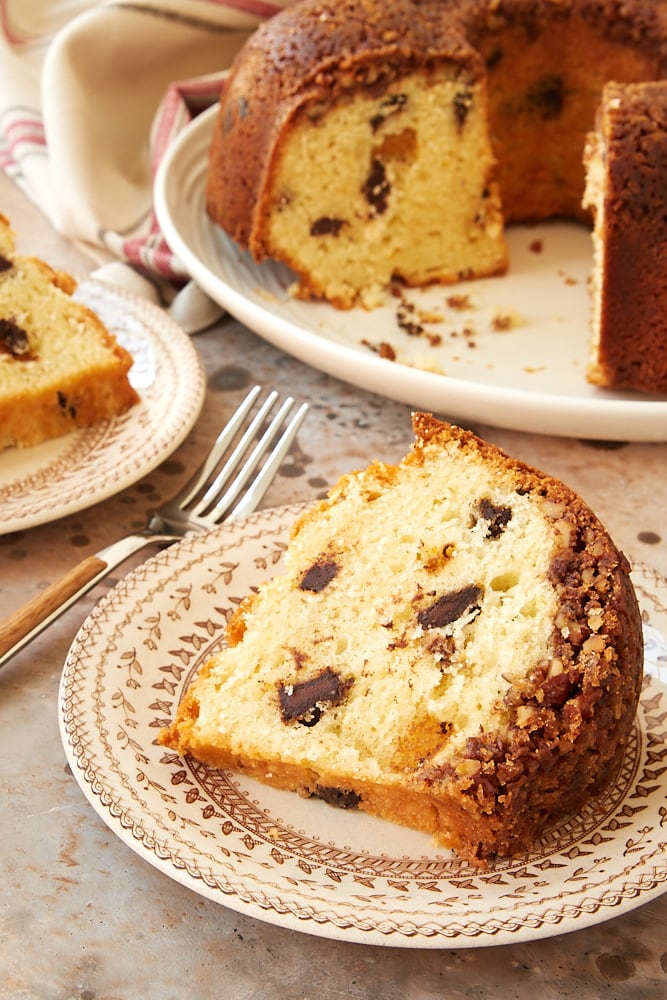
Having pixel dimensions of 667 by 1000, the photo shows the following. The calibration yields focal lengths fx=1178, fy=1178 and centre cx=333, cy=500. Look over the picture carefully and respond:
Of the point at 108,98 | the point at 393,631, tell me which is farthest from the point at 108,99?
the point at 393,631

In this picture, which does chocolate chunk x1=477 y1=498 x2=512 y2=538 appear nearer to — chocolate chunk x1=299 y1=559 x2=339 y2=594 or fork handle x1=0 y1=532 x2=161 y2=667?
chocolate chunk x1=299 y1=559 x2=339 y2=594

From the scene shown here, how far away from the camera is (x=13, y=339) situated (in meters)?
2.83

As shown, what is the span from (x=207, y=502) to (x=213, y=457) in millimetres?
156

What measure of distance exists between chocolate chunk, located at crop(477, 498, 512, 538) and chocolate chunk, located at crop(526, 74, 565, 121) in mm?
2326

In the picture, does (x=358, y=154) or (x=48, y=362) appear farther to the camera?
(x=358, y=154)

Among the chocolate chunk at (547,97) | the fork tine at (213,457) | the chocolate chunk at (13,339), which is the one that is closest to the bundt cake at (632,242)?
the chocolate chunk at (547,97)

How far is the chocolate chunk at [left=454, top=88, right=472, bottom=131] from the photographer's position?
3.48m

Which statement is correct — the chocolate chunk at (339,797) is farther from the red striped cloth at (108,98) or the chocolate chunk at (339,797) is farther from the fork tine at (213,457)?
the red striped cloth at (108,98)

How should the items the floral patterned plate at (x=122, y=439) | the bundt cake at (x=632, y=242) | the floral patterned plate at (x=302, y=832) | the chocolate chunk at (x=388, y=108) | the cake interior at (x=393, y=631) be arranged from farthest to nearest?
the chocolate chunk at (x=388, y=108) → the bundt cake at (x=632, y=242) → the floral patterned plate at (x=122, y=439) → the cake interior at (x=393, y=631) → the floral patterned plate at (x=302, y=832)

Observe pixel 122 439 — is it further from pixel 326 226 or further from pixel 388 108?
pixel 388 108

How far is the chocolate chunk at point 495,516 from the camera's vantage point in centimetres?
194

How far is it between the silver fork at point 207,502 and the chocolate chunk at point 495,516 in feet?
2.34

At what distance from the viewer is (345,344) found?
3.29 m

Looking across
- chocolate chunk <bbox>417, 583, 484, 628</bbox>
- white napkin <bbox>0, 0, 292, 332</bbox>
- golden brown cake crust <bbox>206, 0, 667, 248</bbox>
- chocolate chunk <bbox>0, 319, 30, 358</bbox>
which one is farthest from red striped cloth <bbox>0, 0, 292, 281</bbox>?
chocolate chunk <bbox>417, 583, 484, 628</bbox>
